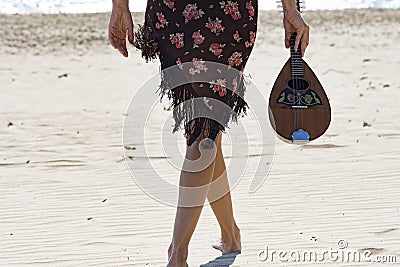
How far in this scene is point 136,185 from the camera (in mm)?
5613

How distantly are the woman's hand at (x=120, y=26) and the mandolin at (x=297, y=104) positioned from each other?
71 cm

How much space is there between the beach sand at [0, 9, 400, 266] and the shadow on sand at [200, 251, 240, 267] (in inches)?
1.1

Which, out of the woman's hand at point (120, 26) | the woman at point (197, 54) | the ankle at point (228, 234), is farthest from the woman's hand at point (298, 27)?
the ankle at point (228, 234)

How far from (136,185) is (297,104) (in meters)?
1.99

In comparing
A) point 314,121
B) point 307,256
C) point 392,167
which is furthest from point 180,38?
point 392,167

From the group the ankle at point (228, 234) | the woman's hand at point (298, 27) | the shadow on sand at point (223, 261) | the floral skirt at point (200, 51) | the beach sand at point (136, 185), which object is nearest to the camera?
the floral skirt at point (200, 51)

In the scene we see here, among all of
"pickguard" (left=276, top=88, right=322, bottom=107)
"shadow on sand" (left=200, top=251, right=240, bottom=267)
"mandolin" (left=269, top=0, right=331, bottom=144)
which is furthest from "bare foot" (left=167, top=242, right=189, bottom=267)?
"pickguard" (left=276, top=88, right=322, bottom=107)

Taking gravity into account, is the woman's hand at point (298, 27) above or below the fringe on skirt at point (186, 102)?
above

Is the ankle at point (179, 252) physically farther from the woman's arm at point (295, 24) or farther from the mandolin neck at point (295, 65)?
the woman's arm at point (295, 24)

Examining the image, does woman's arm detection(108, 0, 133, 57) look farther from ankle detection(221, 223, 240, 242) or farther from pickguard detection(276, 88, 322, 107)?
ankle detection(221, 223, 240, 242)

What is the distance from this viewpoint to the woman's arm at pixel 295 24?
382 cm

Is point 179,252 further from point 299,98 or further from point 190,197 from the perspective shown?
point 299,98

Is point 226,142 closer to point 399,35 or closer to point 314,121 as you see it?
point 314,121

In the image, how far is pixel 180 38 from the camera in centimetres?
373
